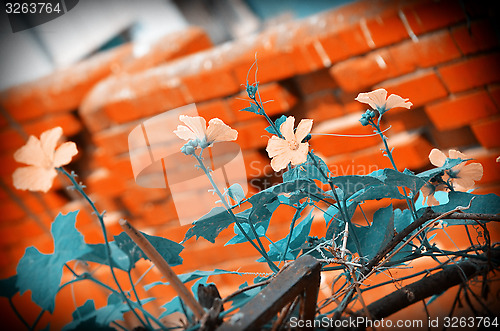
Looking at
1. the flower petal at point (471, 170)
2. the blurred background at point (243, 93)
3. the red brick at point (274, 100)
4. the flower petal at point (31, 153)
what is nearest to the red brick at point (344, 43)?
the blurred background at point (243, 93)

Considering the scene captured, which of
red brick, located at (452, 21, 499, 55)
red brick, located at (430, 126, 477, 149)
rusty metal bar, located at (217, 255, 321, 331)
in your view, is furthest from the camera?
red brick, located at (430, 126, 477, 149)

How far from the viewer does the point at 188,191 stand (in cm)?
107

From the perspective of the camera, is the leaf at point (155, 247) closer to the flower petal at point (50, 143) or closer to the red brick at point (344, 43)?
the flower petal at point (50, 143)

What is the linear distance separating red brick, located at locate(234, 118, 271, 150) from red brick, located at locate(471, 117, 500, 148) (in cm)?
44

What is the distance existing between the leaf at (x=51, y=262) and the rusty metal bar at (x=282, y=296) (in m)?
0.12

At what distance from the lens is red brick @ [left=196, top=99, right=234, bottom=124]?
1.03 metres

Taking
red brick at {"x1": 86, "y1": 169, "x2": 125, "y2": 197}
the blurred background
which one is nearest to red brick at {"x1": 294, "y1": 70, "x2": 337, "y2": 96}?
the blurred background

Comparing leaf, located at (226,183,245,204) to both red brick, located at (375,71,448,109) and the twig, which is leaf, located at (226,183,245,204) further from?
red brick, located at (375,71,448,109)

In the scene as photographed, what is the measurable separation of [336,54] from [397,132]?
0.22 meters

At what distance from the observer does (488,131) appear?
902 mm

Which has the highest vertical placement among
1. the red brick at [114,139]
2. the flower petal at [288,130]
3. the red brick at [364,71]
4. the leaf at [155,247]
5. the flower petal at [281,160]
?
the flower petal at [288,130]

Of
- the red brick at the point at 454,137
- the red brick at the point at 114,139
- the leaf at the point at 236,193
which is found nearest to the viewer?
the leaf at the point at 236,193

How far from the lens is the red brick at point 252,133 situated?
3.35 ft

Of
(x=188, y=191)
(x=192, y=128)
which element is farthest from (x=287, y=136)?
(x=188, y=191)
